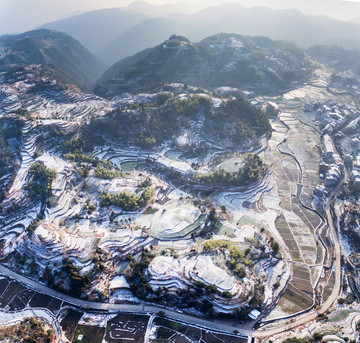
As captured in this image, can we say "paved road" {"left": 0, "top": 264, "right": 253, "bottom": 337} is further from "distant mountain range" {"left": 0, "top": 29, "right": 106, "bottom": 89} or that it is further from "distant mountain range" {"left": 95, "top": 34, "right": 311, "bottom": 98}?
"distant mountain range" {"left": 0, "top": 29, "right": 106, "bottom": 89}

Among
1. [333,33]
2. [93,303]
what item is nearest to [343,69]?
[333,33]

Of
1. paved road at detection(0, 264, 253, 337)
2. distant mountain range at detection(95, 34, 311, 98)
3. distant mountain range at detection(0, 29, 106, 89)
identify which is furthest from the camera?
distant mountain range at detection(0, 29, 106, 89)

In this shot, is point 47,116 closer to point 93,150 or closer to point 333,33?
point 93,150

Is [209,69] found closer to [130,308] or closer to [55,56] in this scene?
[55,56]

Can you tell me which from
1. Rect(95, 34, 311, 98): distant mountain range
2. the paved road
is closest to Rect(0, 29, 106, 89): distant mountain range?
Rect(95, 34, 311, 98): distant mountain range

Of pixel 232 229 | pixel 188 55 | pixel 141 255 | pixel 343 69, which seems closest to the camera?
pixel 141 255

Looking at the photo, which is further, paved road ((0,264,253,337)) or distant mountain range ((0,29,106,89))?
distant mountain range ((0,29,106,89))

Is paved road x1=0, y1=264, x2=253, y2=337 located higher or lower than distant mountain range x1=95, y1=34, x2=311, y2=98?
lower
